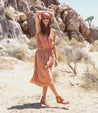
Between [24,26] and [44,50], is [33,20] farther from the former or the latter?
[44,50]

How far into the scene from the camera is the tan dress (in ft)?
10.7

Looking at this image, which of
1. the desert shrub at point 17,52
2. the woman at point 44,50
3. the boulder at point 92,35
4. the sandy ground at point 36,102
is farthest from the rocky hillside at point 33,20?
the woman at point 44,50

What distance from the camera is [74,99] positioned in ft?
13.4

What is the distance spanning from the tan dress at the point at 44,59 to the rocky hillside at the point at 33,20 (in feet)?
42.3

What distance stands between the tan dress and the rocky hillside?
12886 millimetres

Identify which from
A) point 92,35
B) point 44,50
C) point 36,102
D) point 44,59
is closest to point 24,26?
point 92,35

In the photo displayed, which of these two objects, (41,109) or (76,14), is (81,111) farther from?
(76,14)

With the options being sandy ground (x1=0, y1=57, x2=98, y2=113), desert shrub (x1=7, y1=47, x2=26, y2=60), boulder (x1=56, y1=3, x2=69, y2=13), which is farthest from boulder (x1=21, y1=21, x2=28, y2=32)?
sandy ground (x1=0, y1=57, x2=98, y2=113)

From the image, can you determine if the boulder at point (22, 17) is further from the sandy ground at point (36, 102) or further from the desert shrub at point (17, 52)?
the sandy ground at point (36, 102)

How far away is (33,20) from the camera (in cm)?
2250

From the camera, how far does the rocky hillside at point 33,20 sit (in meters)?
17.2

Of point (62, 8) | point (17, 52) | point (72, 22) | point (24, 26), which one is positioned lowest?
point (17, 52)

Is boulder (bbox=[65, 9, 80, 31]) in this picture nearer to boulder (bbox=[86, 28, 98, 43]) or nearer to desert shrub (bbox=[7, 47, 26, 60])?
boulder (bbox=[86, 28, 98, 43])

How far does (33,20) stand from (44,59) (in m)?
19.8
